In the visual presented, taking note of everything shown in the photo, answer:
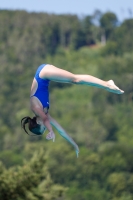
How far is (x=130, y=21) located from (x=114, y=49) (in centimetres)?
1800

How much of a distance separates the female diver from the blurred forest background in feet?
115

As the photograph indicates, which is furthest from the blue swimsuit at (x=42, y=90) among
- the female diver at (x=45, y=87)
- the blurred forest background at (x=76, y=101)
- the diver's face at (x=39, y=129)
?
the blurred forest background at (x=76, y=101)

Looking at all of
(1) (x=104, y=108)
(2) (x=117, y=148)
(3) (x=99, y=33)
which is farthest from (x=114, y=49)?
(2) (x=117, y=148)

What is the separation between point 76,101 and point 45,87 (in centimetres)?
13108

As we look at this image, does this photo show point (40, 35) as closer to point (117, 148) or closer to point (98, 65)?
point (98, 65)

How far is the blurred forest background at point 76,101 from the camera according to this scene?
99375mm

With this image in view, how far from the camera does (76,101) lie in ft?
465

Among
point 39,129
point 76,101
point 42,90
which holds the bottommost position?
point 39,129

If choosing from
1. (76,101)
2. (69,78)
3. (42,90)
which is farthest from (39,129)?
(76,101)

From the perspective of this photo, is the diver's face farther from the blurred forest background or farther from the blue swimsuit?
the blurred forest background

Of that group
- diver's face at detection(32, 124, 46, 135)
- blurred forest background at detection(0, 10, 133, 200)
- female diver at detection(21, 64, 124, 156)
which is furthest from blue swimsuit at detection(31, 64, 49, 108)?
blurred forest background at detection(0, 10, 133, 200)

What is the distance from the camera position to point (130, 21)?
455 ft

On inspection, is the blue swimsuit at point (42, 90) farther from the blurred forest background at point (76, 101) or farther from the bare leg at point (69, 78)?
the blurred forest background at point (76, 101)

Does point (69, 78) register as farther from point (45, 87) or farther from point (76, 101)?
point (76, 101)
